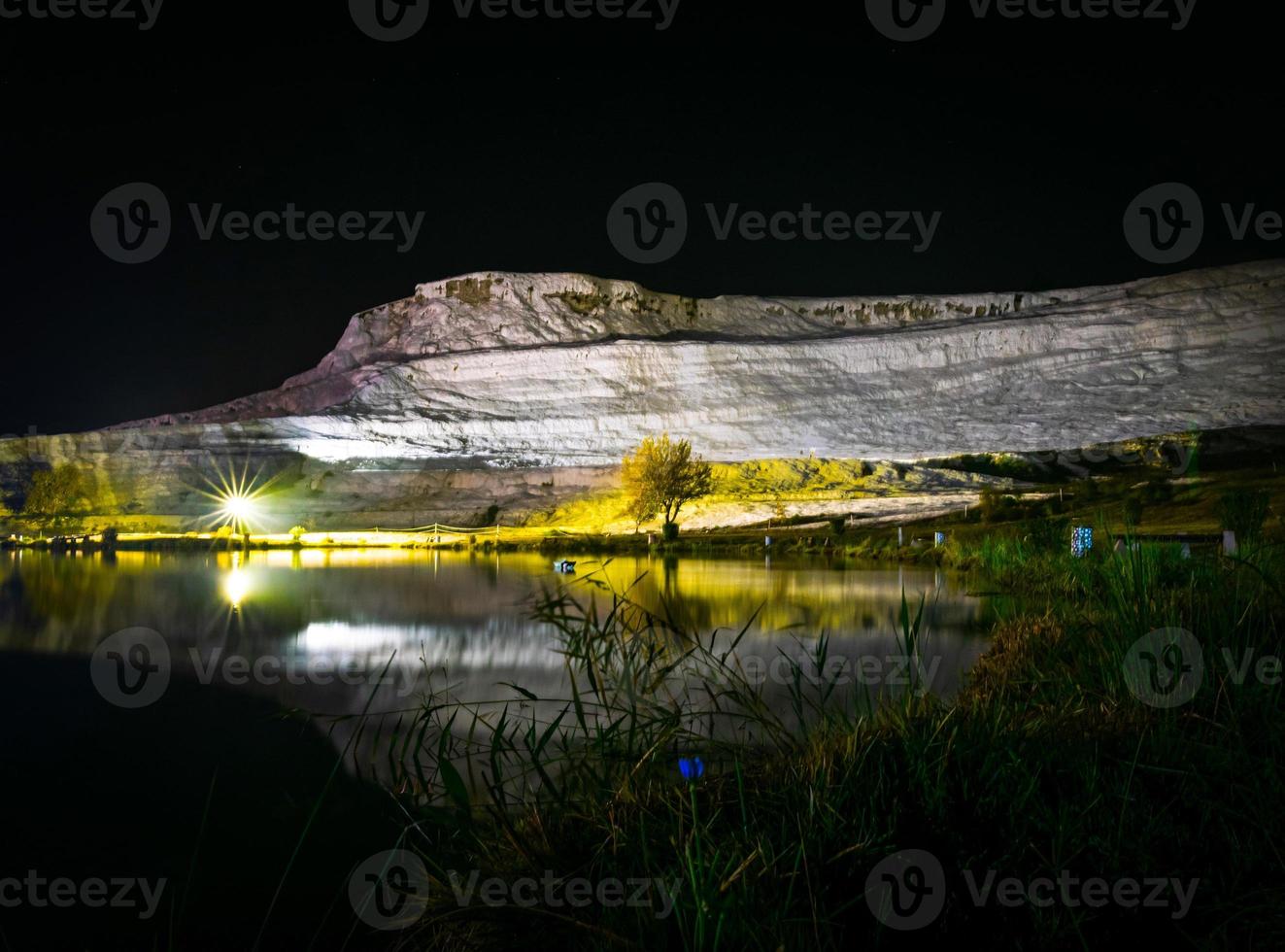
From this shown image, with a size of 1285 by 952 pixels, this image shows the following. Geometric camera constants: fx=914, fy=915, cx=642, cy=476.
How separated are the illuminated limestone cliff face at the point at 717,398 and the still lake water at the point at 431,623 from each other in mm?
38787

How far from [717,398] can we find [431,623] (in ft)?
197

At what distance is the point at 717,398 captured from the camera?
69.6m

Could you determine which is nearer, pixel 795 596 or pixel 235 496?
pixel 795 596

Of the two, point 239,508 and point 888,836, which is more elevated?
point 239,508

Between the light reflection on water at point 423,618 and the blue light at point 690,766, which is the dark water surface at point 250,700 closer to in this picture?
the light reflection on water at point 423,618

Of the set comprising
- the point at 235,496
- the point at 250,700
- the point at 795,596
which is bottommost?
the point at 250,700

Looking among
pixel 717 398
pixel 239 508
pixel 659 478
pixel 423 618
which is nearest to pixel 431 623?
pixel 423 618

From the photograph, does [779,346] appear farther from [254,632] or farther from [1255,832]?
[1255,832]

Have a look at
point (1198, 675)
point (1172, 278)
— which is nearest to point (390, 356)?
point (1172, 278)

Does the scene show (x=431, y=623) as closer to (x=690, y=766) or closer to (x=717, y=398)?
(x=690, y=766)

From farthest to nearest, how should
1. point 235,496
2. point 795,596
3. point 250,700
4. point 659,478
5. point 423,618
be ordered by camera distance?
point 235,496
point 659,478
point 795,596
point 423,618
point 250,700

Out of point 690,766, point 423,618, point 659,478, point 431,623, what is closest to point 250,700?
point 431,623

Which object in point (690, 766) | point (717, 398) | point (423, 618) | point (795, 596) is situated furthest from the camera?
point (717, 398)

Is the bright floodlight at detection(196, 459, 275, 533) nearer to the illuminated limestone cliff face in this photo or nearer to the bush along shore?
the illuminated limestone cliff face
